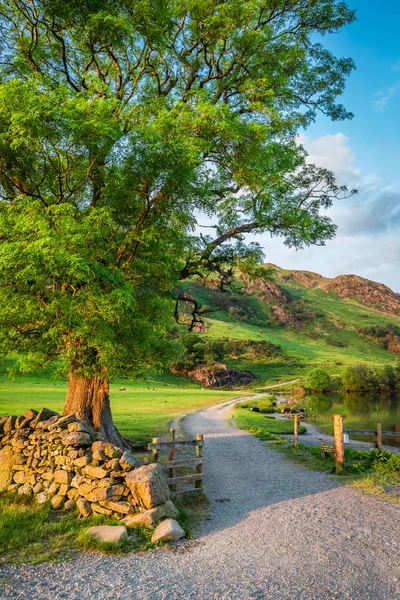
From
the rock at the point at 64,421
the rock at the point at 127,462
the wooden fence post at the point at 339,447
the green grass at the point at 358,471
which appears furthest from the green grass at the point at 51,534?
the wooden fence post at the point at 339,447

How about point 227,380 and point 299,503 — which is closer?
point 299,503

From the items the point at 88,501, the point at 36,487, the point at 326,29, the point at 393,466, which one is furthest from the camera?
the point at 326,29

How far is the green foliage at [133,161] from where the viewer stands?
1216 centimetres

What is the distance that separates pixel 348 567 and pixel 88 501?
7.18 meters

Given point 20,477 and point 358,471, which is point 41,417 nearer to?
point 20,477

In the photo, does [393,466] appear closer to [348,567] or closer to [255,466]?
[255,466]

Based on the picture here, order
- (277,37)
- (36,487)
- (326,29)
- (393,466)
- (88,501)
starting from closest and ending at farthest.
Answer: (88,501) < (36,487) < (393,466) < (277,37) < (326,29)

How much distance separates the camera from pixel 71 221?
11695mm

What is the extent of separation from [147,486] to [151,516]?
2.44 ft

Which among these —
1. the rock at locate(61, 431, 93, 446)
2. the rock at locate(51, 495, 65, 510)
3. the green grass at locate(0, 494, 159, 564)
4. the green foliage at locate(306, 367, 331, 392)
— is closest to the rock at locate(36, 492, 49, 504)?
the rock at locate(51, 495, 65, 510)

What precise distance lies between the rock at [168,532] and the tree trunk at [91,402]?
25.9 feet

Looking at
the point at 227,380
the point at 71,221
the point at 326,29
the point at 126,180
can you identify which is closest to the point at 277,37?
the point at 326,29

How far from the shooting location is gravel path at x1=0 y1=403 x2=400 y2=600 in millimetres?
7395

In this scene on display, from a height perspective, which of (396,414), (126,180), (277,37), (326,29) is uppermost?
(326,29)
